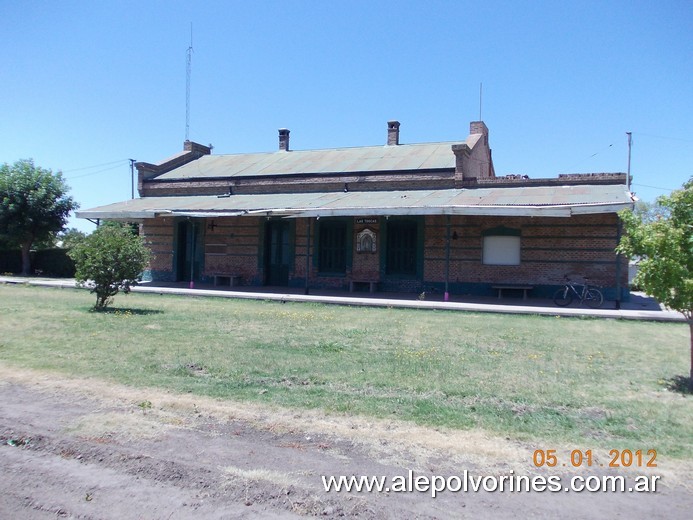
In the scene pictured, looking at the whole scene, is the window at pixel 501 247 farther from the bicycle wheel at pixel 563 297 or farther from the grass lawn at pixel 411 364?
the grass lawn at pixel 411 364

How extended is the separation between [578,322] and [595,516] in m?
10.9

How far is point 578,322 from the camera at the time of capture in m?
13.6

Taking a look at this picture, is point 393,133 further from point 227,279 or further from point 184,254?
point 184,254

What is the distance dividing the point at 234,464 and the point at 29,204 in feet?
93.4

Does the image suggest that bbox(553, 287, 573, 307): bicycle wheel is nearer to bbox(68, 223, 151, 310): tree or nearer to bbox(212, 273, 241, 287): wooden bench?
bbox(68, 223, 151, 310): tree

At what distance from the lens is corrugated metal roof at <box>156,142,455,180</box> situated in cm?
2280

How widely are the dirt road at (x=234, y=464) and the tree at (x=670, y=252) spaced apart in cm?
339

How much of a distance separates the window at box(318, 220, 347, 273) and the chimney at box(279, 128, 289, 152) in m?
8.84

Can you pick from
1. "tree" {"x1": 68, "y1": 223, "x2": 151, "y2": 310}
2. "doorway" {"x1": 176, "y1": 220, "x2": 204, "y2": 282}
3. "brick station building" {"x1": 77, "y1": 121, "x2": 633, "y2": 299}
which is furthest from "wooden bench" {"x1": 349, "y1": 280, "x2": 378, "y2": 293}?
"tree" {"x1": 68, "y1": 223, "x2": 151, "y2": 310}

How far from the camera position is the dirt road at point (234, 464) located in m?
3.62

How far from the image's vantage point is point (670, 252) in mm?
6703
